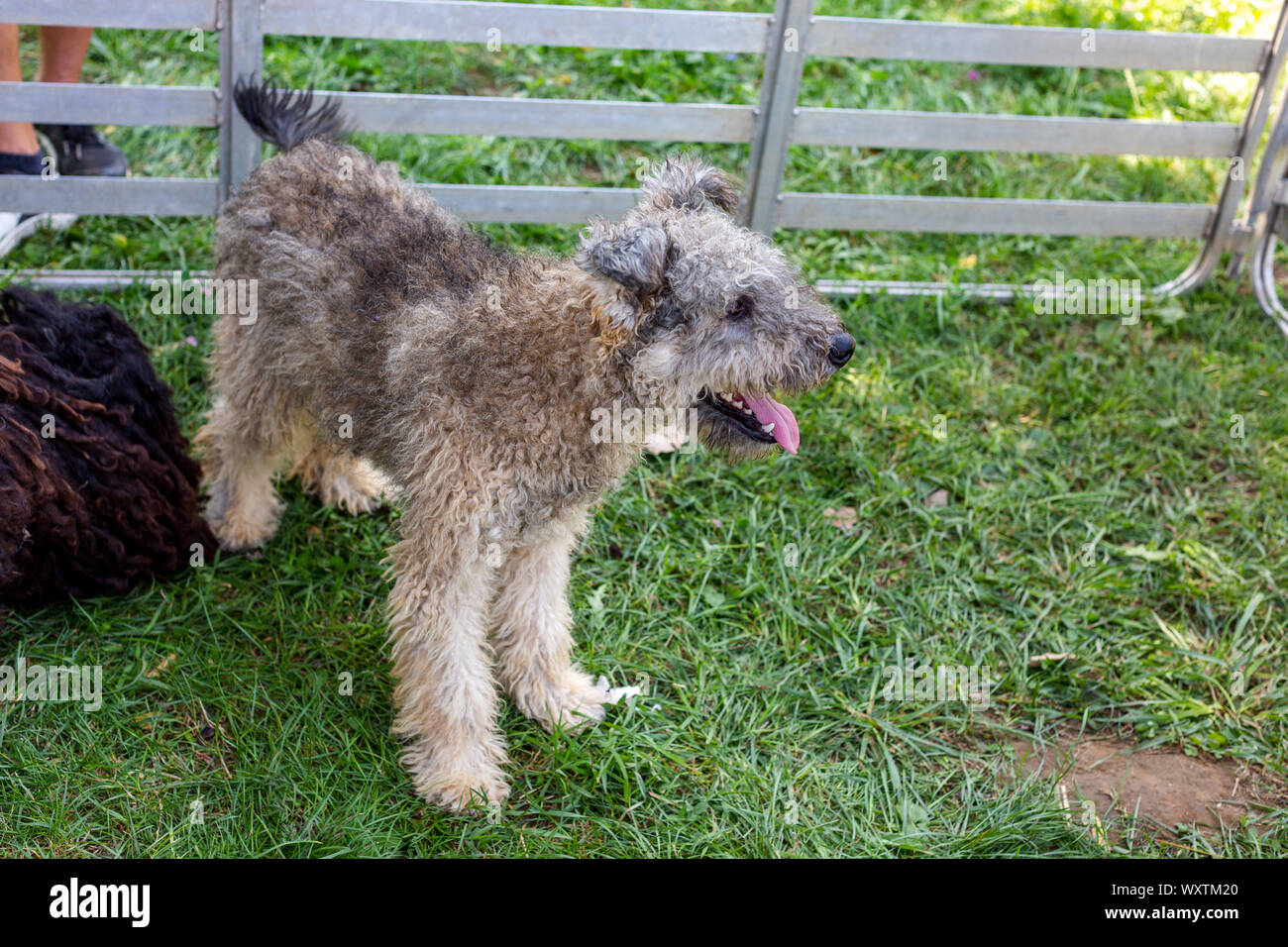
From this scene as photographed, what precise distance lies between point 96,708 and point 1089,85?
6.53 meters

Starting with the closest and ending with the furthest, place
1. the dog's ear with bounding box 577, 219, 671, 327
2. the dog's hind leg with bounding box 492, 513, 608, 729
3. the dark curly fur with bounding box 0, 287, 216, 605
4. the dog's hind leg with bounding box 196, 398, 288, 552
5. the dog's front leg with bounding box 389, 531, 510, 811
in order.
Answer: the dog's ear with bounding box 577, 219, 671, 327 → the dog's front leg with bounding box 389, 531, 510, 811 → the dark curly fur with bounding box 0, 287, 216, 605 → the dog's hind leg with bounding box 492, 513, 608, 729 → the dog's hind leg with bounding box 196, 398, 288, 552

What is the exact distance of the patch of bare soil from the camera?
3658 millimetres

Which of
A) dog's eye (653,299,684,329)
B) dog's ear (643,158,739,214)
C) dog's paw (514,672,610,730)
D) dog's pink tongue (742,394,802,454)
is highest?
dog's ear (643,158,739,214)

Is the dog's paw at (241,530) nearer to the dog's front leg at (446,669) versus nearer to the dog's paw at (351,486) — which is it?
the dog's paw at (351,486)

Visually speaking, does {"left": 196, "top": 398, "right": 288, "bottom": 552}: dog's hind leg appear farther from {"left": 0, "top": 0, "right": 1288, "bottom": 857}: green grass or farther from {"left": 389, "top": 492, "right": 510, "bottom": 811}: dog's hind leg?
{"left": 389, "top": 492, "right": 510, "bottom": 811}: dog's hind leg

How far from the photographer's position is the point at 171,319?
510cm

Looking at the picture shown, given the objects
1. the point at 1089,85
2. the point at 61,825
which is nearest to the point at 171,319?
the point at 61,825

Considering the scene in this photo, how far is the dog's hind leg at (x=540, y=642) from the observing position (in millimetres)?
3732

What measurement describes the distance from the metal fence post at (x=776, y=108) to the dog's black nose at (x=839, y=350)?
2652 mm

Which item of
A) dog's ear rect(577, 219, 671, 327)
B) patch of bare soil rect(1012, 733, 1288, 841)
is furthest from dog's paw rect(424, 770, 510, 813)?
patch of bare soil rect(1012, 733, 1288, 841)

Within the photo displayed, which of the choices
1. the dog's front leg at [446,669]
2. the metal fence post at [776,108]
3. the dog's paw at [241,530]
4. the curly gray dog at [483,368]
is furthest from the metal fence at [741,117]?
the dog's front leg at [446,669]

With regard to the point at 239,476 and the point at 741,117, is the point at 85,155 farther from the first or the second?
the point at 741,117

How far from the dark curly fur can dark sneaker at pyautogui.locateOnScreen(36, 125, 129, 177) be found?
174 centimetres
